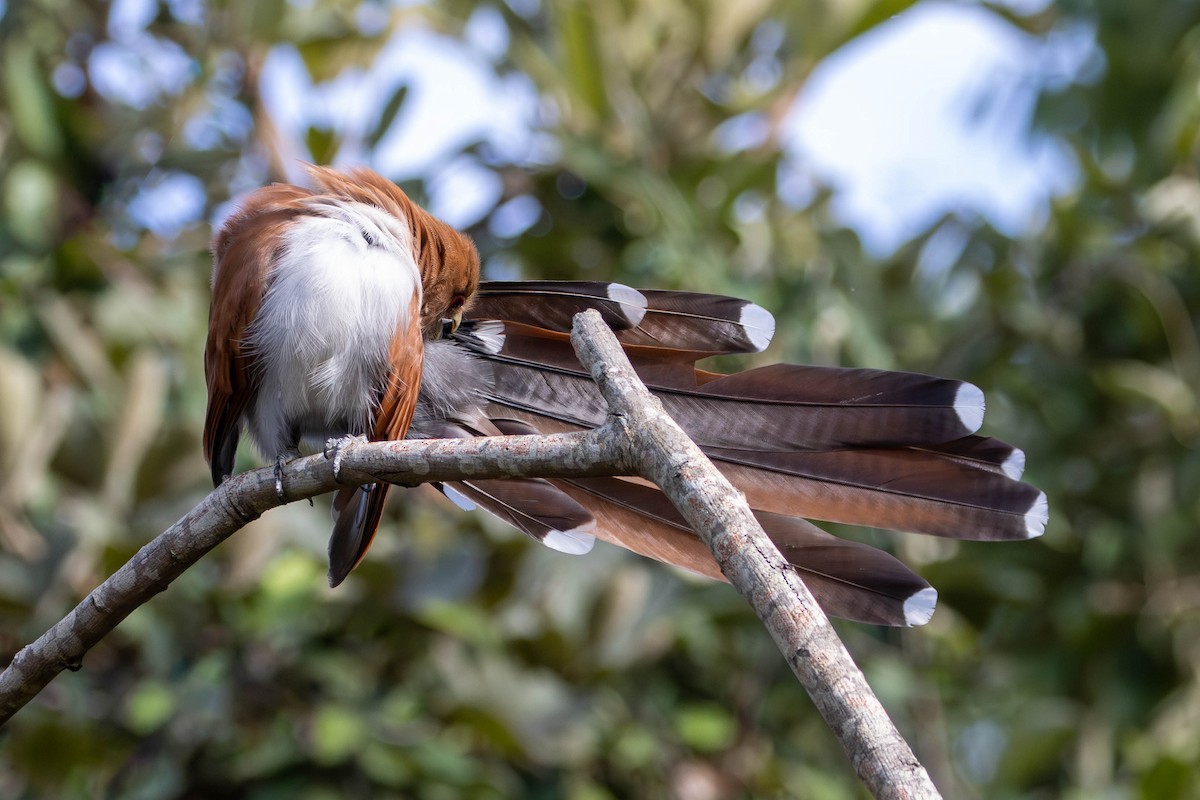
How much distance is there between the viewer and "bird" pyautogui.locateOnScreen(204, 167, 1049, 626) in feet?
4.66

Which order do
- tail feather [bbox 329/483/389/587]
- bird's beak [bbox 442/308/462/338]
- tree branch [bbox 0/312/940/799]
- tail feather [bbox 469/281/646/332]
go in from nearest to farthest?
tree branch [bbox 0/312/940/799] → tail feather [bbox 469/281/646/332] → tail feather [bbox 329/483/389/587] → bird's beak [bbox 442/308/462/338]

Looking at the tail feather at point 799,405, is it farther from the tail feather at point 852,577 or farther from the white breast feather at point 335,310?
the white breast feather at point 335,310

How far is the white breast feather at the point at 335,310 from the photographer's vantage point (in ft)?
5.80

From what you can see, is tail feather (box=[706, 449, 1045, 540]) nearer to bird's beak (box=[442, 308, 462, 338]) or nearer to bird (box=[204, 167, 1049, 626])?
bird (box=[204, 167, 1049, 626])

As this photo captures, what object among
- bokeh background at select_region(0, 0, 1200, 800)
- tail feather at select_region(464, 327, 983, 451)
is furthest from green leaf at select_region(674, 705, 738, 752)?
tail feather at select_region(464, 327, 983, 451)

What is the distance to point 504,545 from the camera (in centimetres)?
289

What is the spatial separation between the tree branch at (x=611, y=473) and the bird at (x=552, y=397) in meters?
0.33

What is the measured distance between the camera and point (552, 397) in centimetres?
179

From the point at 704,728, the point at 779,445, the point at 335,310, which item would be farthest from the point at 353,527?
the point at 704,728

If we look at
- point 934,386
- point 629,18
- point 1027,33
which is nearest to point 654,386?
point 934,386

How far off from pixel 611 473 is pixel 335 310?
713 millimetres

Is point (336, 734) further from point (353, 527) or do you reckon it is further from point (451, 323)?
point (451, 323)

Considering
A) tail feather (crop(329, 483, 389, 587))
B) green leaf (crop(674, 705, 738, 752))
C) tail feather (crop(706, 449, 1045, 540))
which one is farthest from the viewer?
green leaf (crop(674, 705, 738, 752))

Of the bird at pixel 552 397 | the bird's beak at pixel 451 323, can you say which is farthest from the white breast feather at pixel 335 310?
the bird's beak at pixel 451 323
